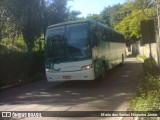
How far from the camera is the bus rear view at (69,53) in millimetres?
10781

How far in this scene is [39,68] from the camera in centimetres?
1755

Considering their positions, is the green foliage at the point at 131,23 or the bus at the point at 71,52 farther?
the bus at the point at 71,52

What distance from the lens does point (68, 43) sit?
10820 mm

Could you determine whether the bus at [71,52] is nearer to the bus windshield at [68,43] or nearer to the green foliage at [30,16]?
the bus windshield at [68,43]

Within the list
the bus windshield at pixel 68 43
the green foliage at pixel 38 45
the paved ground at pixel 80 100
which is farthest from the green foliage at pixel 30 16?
the paved ground at pixel 80 100

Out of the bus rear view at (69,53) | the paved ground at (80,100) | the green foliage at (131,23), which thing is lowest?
the paved ground at (80,100)

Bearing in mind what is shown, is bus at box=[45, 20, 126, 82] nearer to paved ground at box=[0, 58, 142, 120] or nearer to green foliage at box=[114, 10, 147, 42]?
paved ground at box=[0, 58, 142, 120]

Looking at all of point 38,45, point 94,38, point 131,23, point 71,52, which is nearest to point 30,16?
point 38,45

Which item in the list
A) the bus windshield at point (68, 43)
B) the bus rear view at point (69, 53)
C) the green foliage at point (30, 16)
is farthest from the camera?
the green foliage at point (30, 16)

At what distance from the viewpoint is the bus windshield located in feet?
35.0

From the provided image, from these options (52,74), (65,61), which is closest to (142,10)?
(65,61)

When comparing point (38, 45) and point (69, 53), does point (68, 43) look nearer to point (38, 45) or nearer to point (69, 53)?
point (69, 53)

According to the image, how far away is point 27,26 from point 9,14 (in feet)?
4.42

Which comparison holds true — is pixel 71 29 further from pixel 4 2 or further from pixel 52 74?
pixel 4 2
